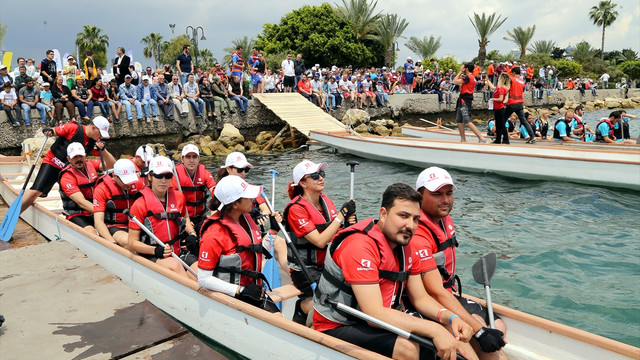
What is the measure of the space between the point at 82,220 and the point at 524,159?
10756 mm

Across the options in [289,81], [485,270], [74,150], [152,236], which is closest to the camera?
[485,270]

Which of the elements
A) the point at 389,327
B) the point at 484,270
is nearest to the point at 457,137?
the point at 484,270

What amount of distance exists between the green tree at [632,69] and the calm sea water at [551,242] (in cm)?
5916

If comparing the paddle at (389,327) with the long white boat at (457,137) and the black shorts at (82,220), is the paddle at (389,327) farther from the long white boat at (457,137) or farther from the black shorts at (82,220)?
the long white boat at (457,137)

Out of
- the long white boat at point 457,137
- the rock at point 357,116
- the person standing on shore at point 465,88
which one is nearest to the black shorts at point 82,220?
the person standing on shore at point 465,88

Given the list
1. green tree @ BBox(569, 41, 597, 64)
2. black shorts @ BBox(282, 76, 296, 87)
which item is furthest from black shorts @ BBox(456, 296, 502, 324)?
green tree @ BBox(569, 41, 597, 64)

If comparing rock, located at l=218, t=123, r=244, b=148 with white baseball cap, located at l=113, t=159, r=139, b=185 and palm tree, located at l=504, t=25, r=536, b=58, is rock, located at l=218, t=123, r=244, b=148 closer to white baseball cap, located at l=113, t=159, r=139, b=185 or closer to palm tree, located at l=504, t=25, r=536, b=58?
white baseball cap, located at l=113, t=159, r=139, b=185

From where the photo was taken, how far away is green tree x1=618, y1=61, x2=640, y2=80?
5988 cm

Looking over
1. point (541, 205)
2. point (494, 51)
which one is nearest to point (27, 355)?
point (541, 205)

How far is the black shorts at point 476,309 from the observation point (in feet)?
13.8

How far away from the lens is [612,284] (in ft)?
21.7

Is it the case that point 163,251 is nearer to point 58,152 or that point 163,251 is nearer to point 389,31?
point 58,152

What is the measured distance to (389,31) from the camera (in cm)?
4175

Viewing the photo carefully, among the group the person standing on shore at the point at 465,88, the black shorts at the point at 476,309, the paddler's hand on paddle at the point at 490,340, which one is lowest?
the black shorts at the point at 476,309
